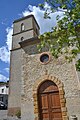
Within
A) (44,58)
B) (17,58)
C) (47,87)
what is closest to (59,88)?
(47,87)

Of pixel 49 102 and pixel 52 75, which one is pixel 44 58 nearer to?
pixel 52 75

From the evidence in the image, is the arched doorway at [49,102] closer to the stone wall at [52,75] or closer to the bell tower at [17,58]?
the stone wall at [52,75]

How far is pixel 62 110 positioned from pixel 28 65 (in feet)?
15.6

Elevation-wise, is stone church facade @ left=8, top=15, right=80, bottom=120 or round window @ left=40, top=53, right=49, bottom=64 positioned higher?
round window @ left=40, top=53, right=49, bottom=64

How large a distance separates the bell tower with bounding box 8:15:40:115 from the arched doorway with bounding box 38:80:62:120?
6.99m

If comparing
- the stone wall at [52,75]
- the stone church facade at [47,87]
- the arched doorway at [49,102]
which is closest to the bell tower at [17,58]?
the stone church facade at [47,87]

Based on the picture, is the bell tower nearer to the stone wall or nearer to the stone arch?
the stone wall

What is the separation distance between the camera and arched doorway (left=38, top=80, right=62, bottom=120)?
11106 millimetres

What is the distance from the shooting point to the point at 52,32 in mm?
7371

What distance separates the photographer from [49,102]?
37.7ft

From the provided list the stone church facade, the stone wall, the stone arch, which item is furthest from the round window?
the stone arch

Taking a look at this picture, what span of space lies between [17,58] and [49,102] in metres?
11.6

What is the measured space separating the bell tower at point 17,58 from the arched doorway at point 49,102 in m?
6.99

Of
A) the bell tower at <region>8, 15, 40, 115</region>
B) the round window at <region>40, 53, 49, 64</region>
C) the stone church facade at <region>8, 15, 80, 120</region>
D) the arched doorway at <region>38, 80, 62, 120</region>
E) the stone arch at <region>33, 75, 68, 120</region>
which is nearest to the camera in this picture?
the stone arch at <region>33, 75, 68, 120</region>
